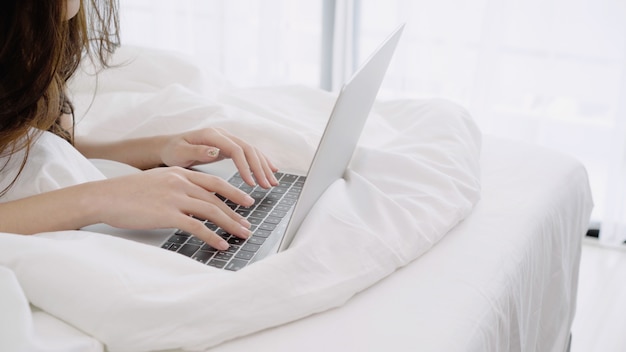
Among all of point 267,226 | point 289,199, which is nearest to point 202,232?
point 267,226

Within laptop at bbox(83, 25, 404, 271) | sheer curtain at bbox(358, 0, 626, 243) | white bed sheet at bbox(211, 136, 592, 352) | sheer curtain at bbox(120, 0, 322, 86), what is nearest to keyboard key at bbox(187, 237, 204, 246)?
laptop at bbox(83, 25, 404, 271)

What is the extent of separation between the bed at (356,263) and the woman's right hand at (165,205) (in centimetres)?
7

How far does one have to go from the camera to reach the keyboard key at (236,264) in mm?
949

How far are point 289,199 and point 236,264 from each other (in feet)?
0.80

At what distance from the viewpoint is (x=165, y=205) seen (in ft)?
3.26

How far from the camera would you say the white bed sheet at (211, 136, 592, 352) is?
A: 86 cm

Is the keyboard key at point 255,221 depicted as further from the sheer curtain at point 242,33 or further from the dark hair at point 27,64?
the sheer curtain at point 242,33

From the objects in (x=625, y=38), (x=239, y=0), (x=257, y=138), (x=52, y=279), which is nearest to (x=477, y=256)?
(x=257, y=138)

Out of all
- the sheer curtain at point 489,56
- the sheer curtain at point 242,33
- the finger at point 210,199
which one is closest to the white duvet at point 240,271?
the finger at point 210,199

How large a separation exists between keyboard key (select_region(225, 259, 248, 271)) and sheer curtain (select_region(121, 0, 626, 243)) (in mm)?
1383

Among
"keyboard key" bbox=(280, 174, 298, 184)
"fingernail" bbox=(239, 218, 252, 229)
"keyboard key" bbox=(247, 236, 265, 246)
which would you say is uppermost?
"fingernail" bbox=(239, 218, 252, 229)

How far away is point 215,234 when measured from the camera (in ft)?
3.20

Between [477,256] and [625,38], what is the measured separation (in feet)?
4.79

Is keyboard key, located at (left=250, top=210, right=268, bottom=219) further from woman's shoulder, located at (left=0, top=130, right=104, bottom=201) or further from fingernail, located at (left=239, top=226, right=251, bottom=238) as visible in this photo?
woman's shoulder, located at (left=0, top=130, right=104, bottom=201)
